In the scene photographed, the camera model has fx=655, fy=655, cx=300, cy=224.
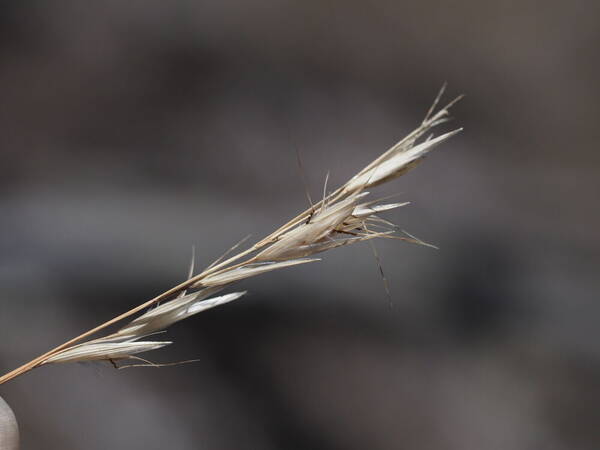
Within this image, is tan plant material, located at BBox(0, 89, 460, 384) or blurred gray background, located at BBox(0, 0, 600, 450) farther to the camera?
blurred gray background, located at BBox(0, 0, 600, 450)

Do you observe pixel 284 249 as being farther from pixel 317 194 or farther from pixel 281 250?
pixel 317 194

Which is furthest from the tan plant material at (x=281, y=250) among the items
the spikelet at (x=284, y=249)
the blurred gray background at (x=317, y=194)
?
the blurred gray background at (x=317, y=194)

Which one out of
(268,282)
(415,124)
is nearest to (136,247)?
(268,282)

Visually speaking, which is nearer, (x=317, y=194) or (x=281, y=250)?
(x=281, y=250)

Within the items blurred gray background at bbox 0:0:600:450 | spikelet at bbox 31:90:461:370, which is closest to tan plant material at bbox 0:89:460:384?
spikelet at bbox 31:90:461:370

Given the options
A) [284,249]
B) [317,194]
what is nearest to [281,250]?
[284,249]

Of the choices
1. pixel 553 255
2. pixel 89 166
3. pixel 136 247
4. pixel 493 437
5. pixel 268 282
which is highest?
pixel 89 166

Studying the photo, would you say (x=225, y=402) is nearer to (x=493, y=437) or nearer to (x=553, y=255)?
(x=493, y=437)

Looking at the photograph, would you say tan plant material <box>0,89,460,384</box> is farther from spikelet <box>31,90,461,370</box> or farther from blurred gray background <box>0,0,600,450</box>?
blurred gray background <box>0,0,600,450</box>
